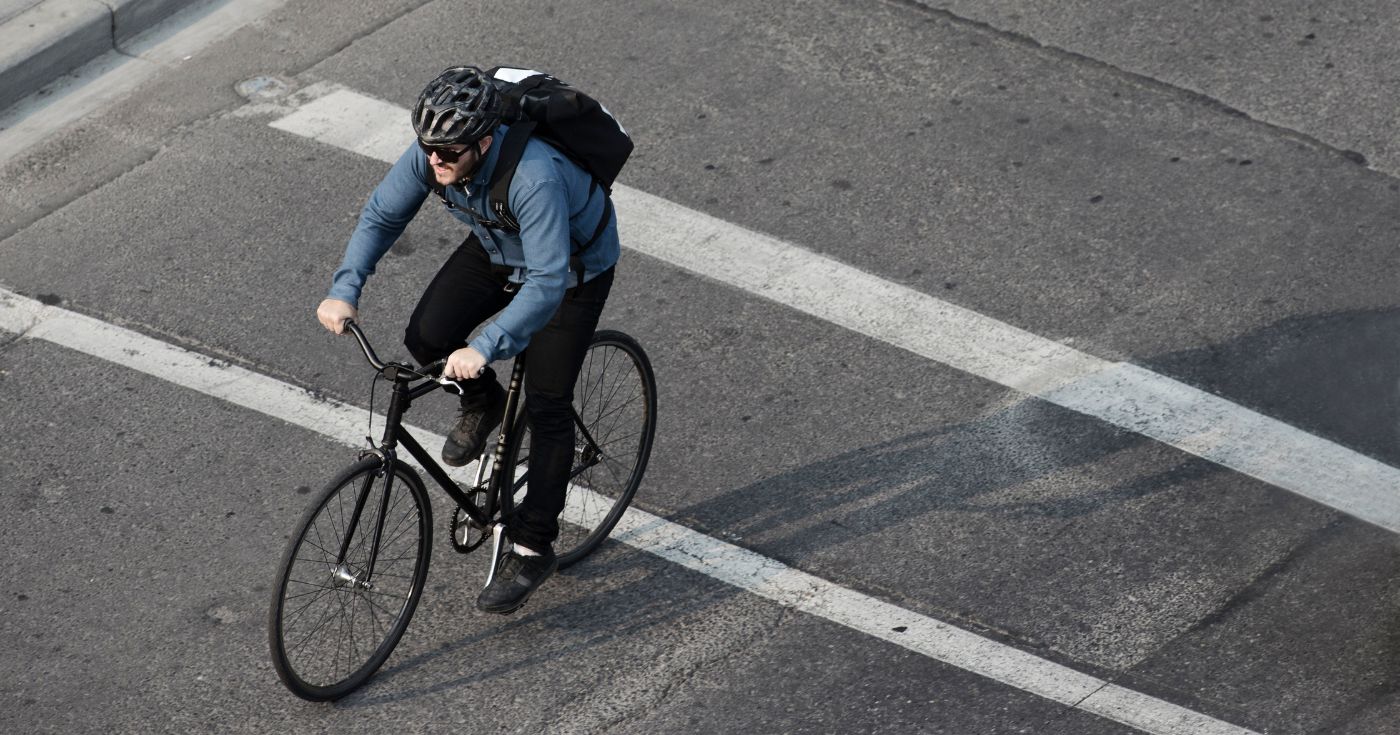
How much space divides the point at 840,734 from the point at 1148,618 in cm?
126

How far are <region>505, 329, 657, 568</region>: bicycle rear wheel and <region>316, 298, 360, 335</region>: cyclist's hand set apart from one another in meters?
1.06

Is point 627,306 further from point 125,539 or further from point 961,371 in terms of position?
point 125,539

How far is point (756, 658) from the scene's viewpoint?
225 inches

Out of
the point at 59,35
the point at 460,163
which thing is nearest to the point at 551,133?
the point at 460,163

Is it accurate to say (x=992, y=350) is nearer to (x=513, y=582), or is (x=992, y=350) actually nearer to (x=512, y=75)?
(x=513, y=582)

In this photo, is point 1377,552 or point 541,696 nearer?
point 541,696

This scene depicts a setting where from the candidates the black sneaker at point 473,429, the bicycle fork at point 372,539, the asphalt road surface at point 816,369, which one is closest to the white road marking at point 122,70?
the asphalt road surface at point 816,369

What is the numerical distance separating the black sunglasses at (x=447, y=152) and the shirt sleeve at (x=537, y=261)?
18cm

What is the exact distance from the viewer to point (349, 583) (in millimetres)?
5461

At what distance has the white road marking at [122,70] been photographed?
8680 mm

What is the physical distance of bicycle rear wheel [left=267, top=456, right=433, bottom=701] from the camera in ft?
17.0

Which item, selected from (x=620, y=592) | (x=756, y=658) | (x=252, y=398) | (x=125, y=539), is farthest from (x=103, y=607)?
(x=756, y=658)

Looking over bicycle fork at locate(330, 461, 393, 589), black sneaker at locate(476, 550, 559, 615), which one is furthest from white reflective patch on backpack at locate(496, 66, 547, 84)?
black sneaker at locate(476, 550, 559, 615)

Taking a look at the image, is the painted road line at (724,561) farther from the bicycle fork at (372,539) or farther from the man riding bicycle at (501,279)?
the bicycle fork at (372,539)
